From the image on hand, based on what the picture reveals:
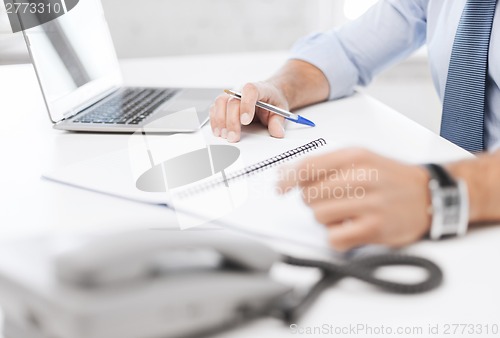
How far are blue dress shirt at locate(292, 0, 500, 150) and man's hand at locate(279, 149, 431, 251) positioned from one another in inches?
21.4

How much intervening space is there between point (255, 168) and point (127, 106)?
0.40m

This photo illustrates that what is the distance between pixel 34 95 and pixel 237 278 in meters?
0.94

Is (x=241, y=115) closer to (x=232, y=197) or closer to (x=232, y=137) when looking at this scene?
(x=232, y=137)

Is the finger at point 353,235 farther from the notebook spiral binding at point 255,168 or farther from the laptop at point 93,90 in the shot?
the laptop at point 93,90

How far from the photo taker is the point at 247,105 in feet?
2.67

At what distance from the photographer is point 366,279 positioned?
0.42 meters

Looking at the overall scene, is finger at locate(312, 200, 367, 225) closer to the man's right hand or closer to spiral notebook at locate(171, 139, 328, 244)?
spiral notebook at locate(171, 139, 328, 244)

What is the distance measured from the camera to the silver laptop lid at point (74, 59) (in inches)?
33.1

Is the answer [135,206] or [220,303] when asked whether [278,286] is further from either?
[135,206]

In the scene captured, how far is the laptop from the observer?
33.3 inches

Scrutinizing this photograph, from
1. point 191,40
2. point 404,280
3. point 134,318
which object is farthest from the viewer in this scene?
point 191,40

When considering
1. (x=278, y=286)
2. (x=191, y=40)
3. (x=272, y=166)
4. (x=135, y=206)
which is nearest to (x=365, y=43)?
(x=272, y=166)

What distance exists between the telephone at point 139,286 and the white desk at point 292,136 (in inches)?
1.2

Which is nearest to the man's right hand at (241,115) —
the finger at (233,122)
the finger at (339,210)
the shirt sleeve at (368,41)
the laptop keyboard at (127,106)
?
the finger at (233,122)
